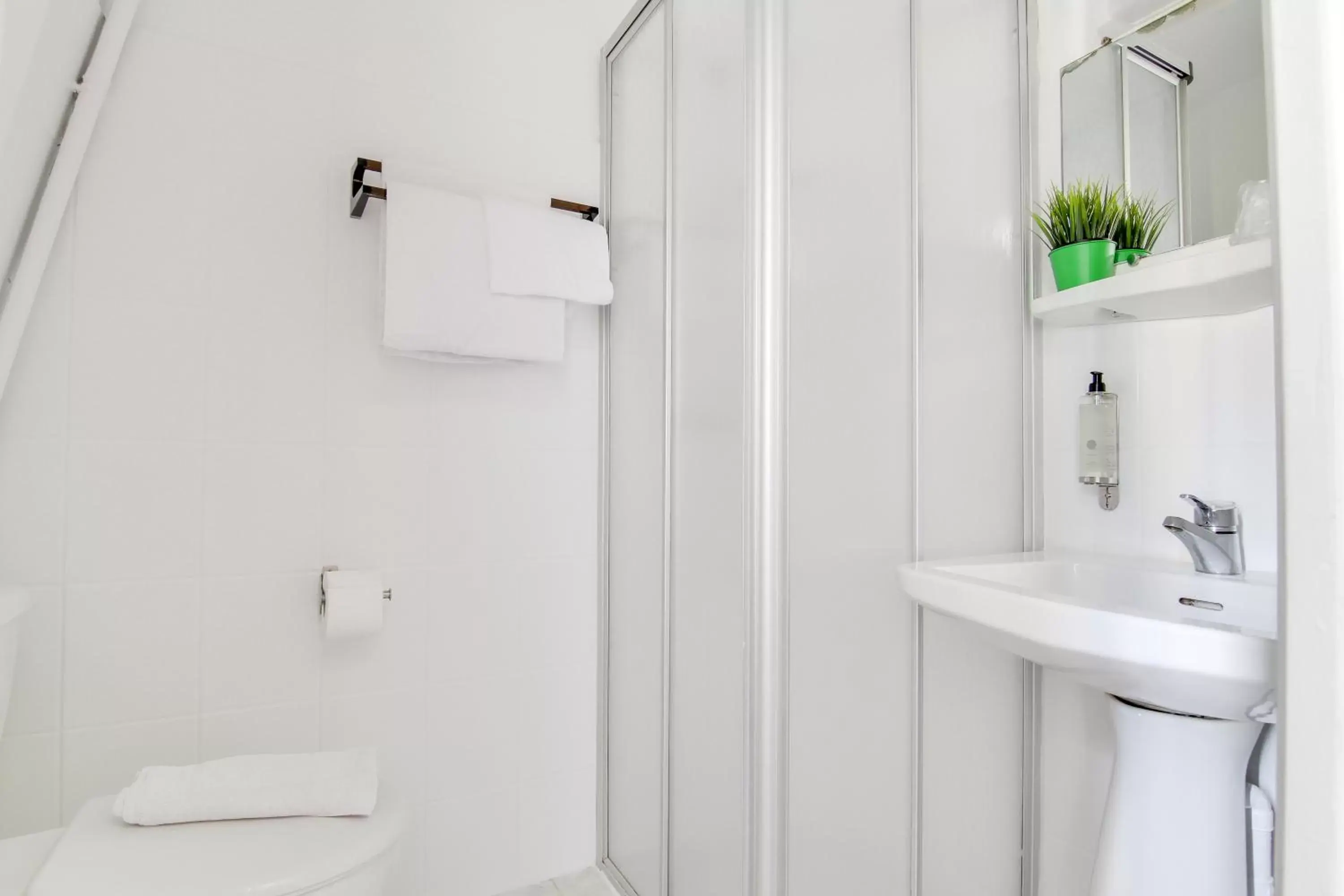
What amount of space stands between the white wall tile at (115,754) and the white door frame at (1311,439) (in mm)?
1620

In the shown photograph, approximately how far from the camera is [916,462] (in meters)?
1.20

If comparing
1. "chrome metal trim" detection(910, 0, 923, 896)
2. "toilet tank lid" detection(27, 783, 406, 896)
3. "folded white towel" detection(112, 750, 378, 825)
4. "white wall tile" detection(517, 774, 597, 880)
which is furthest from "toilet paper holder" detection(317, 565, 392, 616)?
"chrome metal trim" detection(910, 0, 923, 896)

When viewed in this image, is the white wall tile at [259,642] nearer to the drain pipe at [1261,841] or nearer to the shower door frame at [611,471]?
the shower door frame at [611,471]

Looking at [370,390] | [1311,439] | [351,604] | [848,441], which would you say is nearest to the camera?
[1311,439]

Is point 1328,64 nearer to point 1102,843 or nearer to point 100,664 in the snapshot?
point 1102,843

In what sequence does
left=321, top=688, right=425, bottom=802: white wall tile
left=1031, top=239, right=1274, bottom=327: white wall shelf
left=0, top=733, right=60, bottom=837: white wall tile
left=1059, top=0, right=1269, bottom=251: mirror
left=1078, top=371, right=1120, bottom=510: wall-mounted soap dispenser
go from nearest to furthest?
left=1031, top=239, right=1274, bottom=327: white wall shelf, left=1059, top=0, right=1269, bottom=251: mirror, left=1078, top=371, right=1120, bottom=510: wall-mounted soap dispenser, left=0, top=733, right=60, bottom=837: white wall tile, left=321, top=688, right=425, bottom=802: white wall tile

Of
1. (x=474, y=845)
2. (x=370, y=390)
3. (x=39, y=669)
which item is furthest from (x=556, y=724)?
(x=39, y=669)

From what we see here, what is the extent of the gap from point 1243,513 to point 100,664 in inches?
73.0

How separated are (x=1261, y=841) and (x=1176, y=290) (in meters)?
0.66

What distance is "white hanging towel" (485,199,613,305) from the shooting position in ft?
4.99

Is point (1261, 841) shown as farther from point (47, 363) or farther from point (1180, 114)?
point (47, 363)

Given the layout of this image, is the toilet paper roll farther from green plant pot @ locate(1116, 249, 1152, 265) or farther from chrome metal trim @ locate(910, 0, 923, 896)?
green plant pot @ locate(1116, 249, 1152, 265)

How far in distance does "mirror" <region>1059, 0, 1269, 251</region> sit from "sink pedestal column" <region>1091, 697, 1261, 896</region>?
665mm

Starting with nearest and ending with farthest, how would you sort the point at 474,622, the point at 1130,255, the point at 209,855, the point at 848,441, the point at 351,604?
the point at 209,855 → the point at 1130,255 → the point at 848,441 → the point at 351,604 → the point at 474,622
